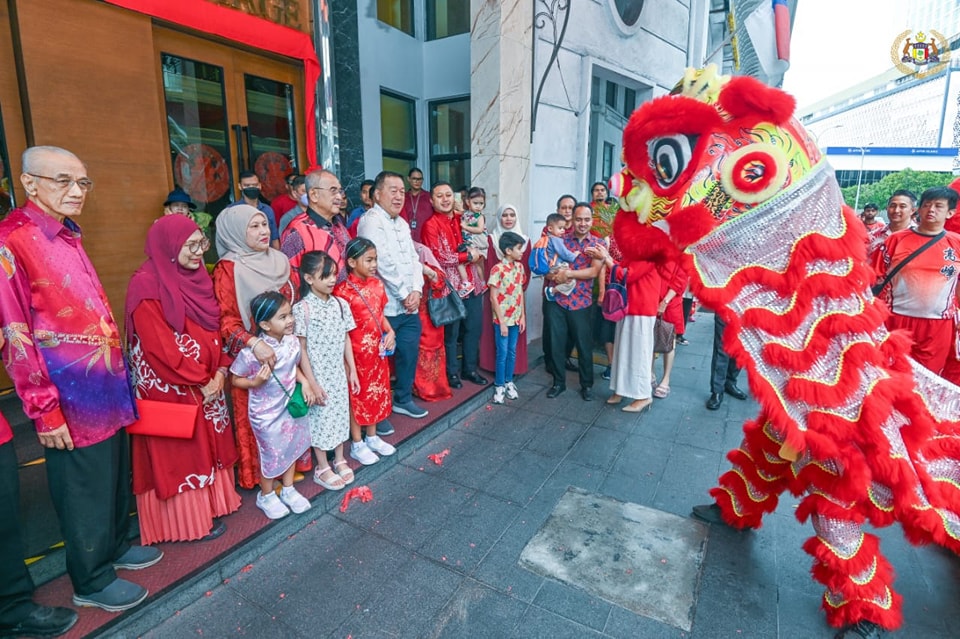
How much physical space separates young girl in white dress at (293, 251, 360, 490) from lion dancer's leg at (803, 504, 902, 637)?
104 inches

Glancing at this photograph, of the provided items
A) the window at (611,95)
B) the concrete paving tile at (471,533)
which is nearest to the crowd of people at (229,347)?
the concrete paving tile at (471,533)

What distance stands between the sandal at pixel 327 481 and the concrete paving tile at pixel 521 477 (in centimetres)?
95

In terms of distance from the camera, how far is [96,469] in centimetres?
209

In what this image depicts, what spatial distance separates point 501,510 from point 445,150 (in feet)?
20.5

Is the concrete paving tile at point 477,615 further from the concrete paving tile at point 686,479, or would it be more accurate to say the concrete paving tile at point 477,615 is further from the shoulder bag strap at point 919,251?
the shoulder bag strap at point 919,251

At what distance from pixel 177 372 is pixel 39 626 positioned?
1122 millimetres

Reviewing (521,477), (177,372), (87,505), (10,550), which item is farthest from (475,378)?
(10,550)

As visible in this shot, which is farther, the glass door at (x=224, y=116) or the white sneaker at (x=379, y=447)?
the glass door at (x=224, y=116)

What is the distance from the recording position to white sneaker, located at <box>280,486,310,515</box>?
9.46 feet

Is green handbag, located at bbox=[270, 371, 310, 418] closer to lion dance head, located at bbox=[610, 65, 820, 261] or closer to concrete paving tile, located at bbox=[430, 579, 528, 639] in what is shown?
concrete paving tile, located at bbox=[430, 579, 528, 639]

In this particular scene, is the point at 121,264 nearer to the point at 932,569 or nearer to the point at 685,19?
the point at 932,569

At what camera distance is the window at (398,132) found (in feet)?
23.5

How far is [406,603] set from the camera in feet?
7.66

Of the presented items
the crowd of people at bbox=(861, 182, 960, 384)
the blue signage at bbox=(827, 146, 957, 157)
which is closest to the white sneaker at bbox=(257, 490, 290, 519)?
the crowd of people at bbox=(861, 182, 960, 384)
